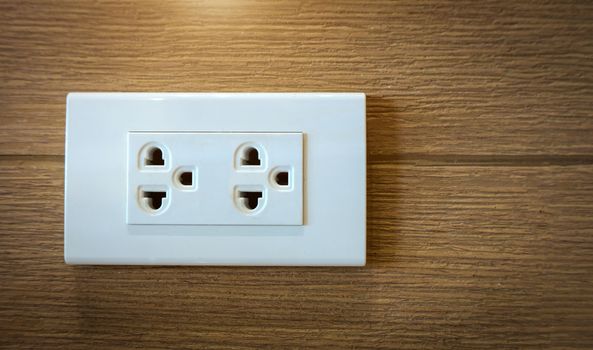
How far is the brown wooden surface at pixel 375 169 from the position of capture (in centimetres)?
38

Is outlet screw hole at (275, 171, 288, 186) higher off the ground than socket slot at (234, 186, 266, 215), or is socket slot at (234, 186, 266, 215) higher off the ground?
outlet screw hole at (275, 171, 288, 186)

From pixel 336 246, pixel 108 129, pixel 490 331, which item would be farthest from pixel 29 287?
pixel 490 331

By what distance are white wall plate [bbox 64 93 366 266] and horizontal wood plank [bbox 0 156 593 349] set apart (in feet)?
0.09

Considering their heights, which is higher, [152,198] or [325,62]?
→ [325,62]

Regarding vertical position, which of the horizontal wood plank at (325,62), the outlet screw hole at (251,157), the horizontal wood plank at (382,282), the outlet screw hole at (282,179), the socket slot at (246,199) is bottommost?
the horizontal wood plank at (382,282)

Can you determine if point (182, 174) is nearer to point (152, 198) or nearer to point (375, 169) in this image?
point (152, 198)

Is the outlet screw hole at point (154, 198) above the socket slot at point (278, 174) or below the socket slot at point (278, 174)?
below

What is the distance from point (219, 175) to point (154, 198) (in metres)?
0.06

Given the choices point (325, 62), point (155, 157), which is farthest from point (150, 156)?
point (325, 62)

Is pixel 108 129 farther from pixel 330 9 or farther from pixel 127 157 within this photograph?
pixel 330 9

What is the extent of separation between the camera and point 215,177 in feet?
1.19

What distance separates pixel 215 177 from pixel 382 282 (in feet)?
0.51

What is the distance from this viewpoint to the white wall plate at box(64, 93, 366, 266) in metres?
0.36

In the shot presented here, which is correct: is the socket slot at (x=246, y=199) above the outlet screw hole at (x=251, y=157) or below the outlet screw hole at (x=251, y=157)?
below
